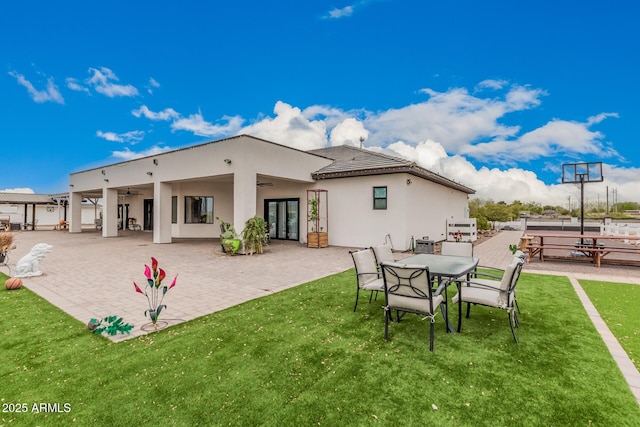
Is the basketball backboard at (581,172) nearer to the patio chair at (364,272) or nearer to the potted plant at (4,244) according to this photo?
the patio chair at (364,272)

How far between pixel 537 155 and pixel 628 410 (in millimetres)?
24404

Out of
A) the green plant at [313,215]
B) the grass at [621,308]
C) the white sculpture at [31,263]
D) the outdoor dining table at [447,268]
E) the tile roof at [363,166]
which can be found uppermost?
the tile roof at [363,166]

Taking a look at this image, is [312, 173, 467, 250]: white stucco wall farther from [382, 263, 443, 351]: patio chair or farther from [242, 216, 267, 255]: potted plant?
[382, 263, 443, 351]: patio chair

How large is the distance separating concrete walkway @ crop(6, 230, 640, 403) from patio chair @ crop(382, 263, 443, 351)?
5.61 ft

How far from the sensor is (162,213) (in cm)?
1454

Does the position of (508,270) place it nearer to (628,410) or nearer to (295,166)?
(628,410)

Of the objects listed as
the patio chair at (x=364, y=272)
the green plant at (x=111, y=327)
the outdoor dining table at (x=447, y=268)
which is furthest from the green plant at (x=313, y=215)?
the green plant at (x=111, y=327)

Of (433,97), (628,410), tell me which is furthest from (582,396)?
(433,97)

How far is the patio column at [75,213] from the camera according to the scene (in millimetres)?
21500

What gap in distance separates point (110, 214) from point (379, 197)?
1676 cm

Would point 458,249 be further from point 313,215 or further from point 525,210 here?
point 525,210

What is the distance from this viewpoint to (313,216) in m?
13.2

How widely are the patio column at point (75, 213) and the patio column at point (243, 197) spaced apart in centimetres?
1817

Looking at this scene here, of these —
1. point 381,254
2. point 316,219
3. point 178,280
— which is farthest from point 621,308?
point 316,219
